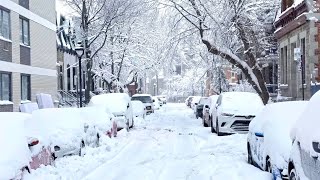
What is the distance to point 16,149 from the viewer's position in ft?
26.2

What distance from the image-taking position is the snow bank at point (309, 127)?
21.0 feet

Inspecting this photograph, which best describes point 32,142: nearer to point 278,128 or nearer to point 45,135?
point 45,135

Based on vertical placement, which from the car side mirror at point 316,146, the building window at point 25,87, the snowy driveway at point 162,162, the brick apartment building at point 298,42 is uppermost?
the brick apartment building at point 298,42

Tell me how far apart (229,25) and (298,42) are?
403 centimetres

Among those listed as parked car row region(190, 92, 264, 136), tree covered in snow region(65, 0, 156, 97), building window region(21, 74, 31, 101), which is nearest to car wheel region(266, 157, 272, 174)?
parked car row region(190, 92, 264, 136)

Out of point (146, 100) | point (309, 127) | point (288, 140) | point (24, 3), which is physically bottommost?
point (146, 100)

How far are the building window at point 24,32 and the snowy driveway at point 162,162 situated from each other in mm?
12841

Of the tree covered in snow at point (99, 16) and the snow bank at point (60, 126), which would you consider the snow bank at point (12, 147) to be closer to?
the snow bank at point (60, 126)

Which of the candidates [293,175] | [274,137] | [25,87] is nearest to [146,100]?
[25,87]

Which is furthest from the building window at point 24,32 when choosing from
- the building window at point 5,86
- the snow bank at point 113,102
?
the snow bank at point 113,102

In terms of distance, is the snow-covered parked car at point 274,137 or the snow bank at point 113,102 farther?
the snow bank at point 113,102

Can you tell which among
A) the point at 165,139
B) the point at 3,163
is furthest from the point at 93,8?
the point at 3,163

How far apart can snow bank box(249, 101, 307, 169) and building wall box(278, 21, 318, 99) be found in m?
13.0

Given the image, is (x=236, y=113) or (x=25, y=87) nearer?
(x=236, y=113)
